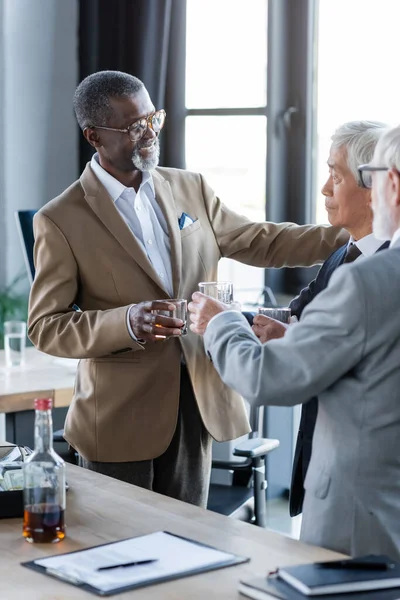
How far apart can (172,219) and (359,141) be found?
0.61 meters

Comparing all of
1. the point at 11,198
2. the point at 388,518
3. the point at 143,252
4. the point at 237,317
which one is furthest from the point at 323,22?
the point at 388,518

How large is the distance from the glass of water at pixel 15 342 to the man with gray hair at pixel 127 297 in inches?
57.2

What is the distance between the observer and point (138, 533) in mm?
1805

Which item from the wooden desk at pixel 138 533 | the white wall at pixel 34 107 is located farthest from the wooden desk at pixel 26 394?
the white wall at pixel 34 107

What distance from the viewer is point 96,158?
2.73m

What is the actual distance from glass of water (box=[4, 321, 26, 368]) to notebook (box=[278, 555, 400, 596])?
2.72 m

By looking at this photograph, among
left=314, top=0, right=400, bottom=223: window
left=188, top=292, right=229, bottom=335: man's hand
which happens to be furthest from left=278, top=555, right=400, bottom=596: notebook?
left=314, top=0, right=400, bottom=223: window

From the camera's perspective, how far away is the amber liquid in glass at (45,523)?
1763 millimetres

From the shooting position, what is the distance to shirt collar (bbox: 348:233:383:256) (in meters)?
2.27

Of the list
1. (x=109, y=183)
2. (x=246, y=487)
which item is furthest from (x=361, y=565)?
(x=246, y=487)

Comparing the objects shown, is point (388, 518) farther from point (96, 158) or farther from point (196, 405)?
point (96, 158)

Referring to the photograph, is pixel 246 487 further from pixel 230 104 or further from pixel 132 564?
pixel 230 104

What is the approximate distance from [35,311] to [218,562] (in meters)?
1.13

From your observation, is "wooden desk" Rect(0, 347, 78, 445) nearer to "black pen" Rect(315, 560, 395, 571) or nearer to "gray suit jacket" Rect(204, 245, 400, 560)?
"gray suit jacket" Rect(204, 245, 400, 560)
